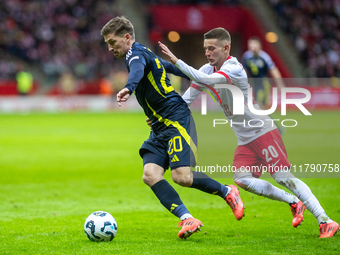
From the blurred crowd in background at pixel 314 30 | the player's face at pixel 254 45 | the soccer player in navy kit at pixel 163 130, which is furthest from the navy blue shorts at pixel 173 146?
the blurred crowd in background at pixel 314 30

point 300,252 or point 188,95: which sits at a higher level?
point 188,95

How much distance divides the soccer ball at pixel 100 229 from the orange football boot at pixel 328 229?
1.98m

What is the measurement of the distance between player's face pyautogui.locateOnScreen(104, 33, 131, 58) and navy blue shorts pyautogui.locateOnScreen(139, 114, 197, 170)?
829mm

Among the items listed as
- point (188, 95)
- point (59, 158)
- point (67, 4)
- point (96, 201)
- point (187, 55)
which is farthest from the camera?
point (187, 55)

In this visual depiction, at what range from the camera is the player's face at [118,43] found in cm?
463

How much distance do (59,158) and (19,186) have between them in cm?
314

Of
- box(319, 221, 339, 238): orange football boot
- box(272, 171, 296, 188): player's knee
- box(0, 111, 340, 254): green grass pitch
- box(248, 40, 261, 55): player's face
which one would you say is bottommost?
box(0, 111, 340, 254): green grass pitch

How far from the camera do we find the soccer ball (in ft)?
14.7

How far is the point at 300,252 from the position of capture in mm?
4078

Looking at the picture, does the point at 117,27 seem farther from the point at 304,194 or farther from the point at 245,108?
the point at 304,194

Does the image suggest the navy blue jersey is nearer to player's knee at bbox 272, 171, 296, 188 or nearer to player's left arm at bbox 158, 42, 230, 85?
player's left arm at bbox 158, 42, 230, 85

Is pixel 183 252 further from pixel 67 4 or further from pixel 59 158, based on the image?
pixel 67 4

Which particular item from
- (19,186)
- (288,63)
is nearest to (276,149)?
(19,186)

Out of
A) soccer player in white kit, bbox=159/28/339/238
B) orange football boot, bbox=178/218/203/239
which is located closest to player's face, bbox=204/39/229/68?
soccer player in white kit, bbox=159/28/339/238
